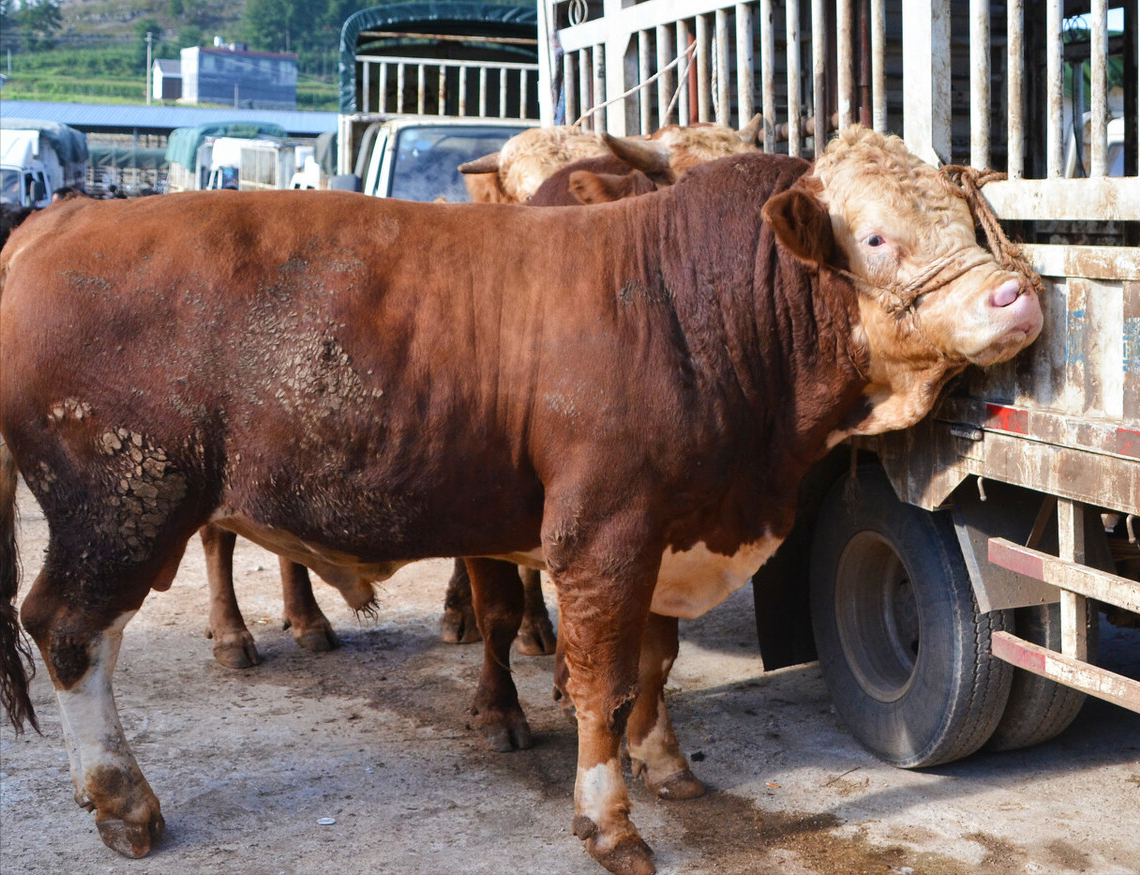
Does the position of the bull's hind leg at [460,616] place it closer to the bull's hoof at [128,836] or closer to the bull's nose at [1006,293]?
the bull's hoof at [128,836]

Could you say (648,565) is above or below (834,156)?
below

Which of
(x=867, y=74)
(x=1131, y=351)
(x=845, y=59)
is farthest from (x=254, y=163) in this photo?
(x=1131, y=351)

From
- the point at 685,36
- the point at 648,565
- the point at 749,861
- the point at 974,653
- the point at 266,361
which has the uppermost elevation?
the point at 685,36

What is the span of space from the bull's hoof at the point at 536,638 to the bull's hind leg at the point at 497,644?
92cm

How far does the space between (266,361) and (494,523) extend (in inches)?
31.8

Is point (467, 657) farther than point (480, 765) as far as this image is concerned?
Yes

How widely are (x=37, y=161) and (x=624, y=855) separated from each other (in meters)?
23.8

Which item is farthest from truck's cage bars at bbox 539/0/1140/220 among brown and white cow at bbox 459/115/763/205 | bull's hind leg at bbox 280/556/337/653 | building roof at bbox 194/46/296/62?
building roof at bbox 194/46/296/62

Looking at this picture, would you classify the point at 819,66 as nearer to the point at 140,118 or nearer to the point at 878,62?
the point at 878,62

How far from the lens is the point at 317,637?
5801mm

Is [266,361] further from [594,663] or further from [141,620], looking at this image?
[141,620]

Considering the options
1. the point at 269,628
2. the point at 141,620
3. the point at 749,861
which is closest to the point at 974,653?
the point at 749,861

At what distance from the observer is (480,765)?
180 inches

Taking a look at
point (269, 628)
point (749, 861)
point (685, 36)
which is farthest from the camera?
point (269, 628)
